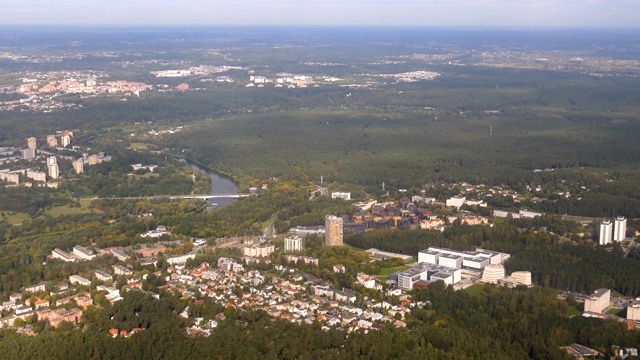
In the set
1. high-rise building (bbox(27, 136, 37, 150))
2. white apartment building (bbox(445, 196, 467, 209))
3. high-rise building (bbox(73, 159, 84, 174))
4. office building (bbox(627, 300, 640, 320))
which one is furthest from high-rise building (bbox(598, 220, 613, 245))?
high-rise building (bbox(27, 136, 37, 150))

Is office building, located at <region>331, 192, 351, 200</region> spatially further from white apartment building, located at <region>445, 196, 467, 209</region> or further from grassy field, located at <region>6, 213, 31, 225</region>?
grassy field, located at <region>6, 213, 31, 225</region>

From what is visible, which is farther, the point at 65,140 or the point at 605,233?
the point at 65,140

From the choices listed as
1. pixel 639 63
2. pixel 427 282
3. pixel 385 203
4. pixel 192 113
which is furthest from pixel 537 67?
pixel 427 282

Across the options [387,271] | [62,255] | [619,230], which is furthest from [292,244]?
[619,230]

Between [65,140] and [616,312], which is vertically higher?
[616,312]

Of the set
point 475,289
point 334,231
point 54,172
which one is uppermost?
point 334,231

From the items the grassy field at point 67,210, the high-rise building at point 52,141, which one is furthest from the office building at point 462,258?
the high-rise building at point 52,141

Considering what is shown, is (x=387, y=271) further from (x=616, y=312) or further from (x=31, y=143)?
(x=31, y=143)

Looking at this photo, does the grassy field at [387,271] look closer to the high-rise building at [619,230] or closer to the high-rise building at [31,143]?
the high-rise building at [619,230]

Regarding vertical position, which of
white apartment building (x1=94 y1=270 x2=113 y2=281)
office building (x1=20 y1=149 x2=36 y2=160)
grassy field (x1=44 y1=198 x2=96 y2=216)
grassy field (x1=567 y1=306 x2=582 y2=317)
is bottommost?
grassy field (x1=44 y1=198 x2=96 y2=216)

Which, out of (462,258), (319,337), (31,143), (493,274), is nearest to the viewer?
(319,337)
